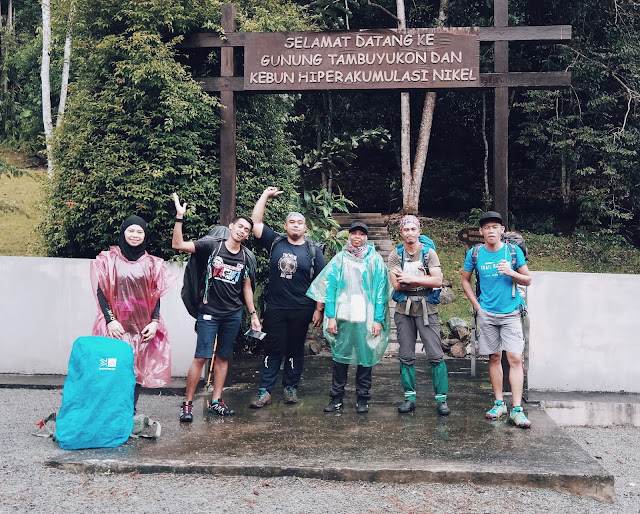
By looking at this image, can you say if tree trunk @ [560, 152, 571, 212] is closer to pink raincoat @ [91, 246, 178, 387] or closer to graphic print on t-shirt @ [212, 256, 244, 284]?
graphic print on t-shirt @ [212, 256, 244, 284]

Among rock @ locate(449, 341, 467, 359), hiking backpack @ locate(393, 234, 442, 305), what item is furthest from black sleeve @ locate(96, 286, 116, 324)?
rock @ locate(449, 341, 467, 359)

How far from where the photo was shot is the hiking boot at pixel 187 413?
17.3 feet

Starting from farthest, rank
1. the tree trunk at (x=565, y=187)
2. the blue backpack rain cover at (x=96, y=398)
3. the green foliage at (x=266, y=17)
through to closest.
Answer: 1. the tree trunk at (x=565, y=187)
2. the green foliage at (x=266, y=17)
3. the blue backpack rain cover at (x=96, y=398)

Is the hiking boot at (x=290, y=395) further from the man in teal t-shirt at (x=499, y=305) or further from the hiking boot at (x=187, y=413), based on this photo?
the man in teal t-shirt at (x=499, y=305)

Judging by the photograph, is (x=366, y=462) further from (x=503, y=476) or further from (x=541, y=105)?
(x=541, y=105)

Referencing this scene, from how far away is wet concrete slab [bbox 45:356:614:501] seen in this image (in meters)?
4.18

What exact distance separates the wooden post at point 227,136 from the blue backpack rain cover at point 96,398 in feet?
7.99

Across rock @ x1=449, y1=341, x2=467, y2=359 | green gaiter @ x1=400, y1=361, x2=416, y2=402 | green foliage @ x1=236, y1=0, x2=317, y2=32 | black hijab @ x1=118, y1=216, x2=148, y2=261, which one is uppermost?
green foliage @ x1=236, y1=0, x2=317, y2=32

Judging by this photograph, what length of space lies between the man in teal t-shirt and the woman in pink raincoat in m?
2.53

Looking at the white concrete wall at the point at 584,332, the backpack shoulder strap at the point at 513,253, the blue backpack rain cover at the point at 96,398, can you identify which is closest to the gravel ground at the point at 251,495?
the blue backpack rain cover at the point at 96,398

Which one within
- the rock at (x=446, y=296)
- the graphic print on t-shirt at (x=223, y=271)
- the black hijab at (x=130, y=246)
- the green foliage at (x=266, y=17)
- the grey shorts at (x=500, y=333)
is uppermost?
the green foliage at (x=266, y=17)

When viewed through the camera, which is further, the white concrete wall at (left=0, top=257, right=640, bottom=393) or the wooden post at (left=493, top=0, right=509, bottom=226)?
the wooden post at (left=493, top=0, right=509, bottom=226)

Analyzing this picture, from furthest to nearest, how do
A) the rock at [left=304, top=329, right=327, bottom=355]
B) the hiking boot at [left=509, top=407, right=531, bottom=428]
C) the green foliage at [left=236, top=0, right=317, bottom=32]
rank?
the rock at [left=304, top=329, right=327, bottom=355], the green foliage at [left=236, top=0, right=317, bottom=32], the hiking boot at [left=509, top=407, right=531, bottom=428]

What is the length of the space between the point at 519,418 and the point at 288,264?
223cm
